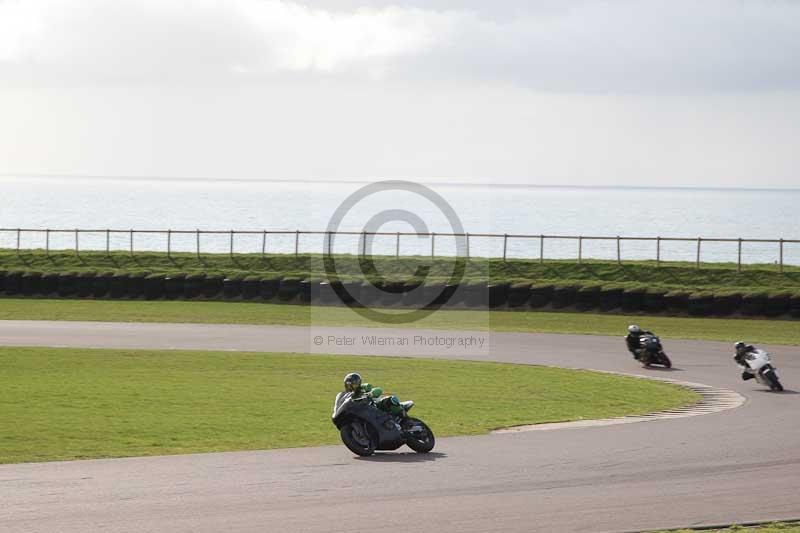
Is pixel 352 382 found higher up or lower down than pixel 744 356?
higher up

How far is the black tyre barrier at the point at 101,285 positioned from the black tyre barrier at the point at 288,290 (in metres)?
7.61

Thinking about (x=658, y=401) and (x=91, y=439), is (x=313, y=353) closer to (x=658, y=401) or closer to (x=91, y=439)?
(x=658, y=401)

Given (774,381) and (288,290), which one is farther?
(288,290)

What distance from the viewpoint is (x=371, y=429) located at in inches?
659

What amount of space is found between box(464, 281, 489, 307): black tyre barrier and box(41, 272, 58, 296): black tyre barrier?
17715 mm

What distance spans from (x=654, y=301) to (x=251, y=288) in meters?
16.4

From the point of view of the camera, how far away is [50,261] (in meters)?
61.9

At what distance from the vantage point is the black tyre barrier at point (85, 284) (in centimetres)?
5181

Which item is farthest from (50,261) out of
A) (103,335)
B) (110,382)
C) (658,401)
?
(658,401)

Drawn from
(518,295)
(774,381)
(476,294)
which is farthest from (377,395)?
(476,294)

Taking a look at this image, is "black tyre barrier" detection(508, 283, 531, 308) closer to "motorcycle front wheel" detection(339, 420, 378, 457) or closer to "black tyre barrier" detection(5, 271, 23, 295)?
"black tyre barrier" detection(5, 271, 23, 295)

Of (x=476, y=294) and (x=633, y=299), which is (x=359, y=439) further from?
(x=476, y=294)

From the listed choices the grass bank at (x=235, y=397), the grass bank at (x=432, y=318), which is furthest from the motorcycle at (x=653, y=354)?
the grass bank at (x=432, y=318)

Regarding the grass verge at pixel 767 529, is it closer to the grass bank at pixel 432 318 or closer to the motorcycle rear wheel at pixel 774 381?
the motorcycle rear wheel at pixel 774 381
